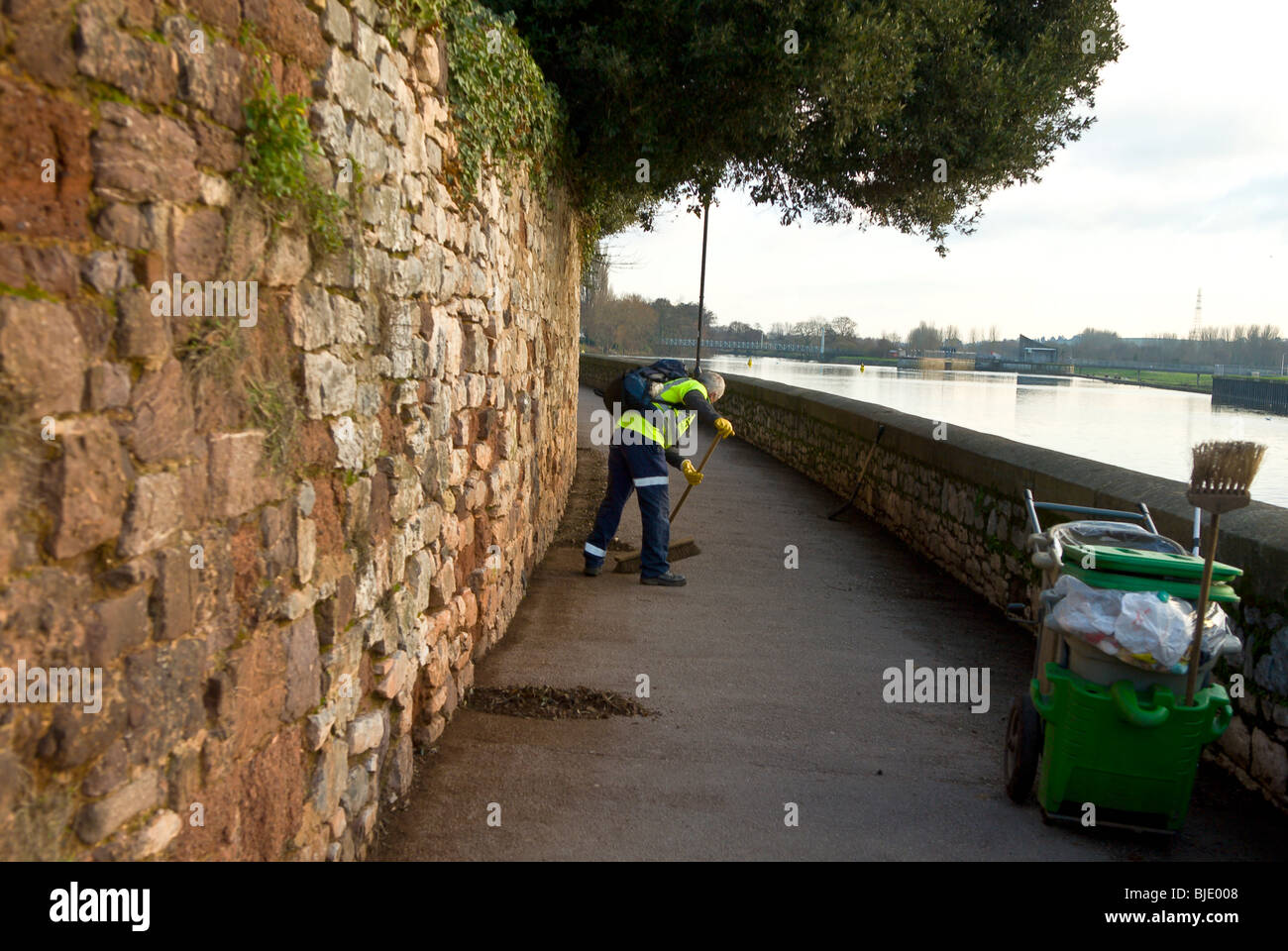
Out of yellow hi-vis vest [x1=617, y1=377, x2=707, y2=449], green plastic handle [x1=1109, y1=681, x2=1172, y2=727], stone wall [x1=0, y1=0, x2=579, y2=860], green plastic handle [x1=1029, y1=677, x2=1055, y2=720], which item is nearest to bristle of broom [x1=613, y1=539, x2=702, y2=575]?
yellow hi-vis vest [x1=617, y1=377, x2=707, y2=449]

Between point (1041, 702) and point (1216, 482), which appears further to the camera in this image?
point (1041, 702)

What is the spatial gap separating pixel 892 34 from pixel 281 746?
800 centimetres

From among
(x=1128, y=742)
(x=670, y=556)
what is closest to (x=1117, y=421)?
(x=670, y=556)

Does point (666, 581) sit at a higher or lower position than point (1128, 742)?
lower

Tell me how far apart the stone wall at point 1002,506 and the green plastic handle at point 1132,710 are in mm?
913

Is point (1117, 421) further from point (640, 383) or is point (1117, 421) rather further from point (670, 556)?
point (640, 383)

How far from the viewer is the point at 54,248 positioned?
1888 mm

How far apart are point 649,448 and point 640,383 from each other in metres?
0.49

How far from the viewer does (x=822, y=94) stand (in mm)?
8828

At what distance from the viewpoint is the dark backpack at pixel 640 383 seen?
8.01 metres

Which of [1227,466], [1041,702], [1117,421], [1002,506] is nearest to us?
[1227,466]

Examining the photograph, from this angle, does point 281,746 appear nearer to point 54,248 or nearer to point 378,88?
point 54,248

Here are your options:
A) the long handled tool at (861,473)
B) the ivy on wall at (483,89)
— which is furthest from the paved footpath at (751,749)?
the long handled tool at (861,473)

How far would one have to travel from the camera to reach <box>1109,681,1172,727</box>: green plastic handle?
3.78 meters
